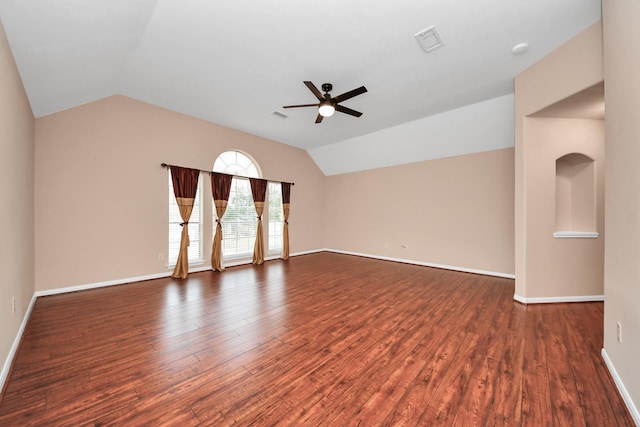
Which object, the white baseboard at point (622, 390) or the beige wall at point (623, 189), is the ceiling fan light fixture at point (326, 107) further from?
the white baseboard at point (622, 390)

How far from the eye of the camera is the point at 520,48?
2.74 metres

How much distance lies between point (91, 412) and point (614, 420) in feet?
10.1

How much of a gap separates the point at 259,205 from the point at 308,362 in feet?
14.3

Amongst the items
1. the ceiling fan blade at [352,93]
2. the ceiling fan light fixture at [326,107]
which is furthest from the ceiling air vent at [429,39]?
the ceiling fan light fixture at [326,107]

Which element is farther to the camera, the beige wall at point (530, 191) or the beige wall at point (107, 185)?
the beige wall at point (107, 185)

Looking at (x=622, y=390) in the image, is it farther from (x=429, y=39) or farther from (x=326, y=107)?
(x=326, y=107)

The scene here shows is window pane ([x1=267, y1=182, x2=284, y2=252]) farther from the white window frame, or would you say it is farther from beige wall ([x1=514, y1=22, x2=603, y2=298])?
beige wall ([x1=514, y1=22, x2=603, y2=298])

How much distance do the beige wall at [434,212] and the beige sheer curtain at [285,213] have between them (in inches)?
66.3

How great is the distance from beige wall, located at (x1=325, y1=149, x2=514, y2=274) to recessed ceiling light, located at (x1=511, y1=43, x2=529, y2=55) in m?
2.30

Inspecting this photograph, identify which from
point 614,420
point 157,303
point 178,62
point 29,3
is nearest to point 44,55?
point 29,3

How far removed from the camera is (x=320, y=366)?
1914 mm

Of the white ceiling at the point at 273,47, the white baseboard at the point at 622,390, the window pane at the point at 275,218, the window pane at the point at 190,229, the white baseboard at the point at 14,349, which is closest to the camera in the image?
the white baseboard at the point at 622,390

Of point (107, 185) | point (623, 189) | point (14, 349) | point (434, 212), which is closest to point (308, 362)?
point (14, 349)

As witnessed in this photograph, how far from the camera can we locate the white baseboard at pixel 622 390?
142 centimetres
